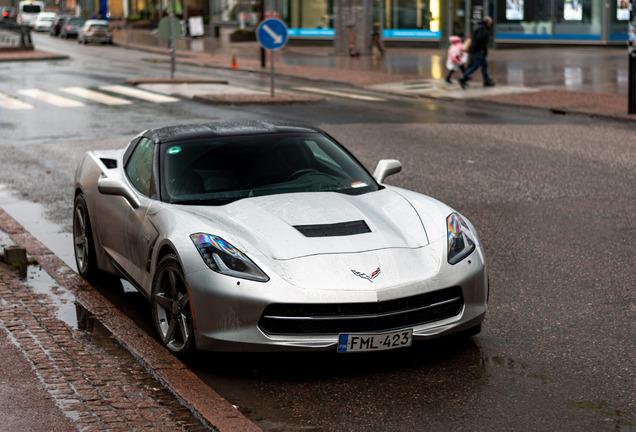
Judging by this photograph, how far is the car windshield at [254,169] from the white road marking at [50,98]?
16360 mm

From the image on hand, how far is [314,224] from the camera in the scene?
5.93 m

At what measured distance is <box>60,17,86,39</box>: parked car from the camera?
219 feet

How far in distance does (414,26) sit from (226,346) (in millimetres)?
43153

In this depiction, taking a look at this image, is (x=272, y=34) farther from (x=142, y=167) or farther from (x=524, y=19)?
(x=524, y=19)

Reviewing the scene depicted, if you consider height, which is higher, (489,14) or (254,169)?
(489,14)

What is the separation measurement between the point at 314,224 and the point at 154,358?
48.5 inches

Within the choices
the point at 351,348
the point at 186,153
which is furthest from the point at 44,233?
the point at 351,348

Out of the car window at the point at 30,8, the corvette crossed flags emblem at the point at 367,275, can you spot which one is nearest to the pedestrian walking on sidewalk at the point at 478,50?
the corvette crossed flags emblem at the point at 367,275

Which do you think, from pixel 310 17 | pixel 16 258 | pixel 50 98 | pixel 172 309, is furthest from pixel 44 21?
pixel 172 309

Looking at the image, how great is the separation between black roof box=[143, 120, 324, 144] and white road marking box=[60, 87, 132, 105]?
1640 cm

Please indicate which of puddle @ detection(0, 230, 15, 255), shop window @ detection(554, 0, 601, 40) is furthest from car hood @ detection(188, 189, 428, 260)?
shop window @ detection(554, 0, 601, 40)

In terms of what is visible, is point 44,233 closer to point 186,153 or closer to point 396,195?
point 186,153

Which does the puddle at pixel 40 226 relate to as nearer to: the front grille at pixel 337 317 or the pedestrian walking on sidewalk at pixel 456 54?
the front grille at pixel 337 317

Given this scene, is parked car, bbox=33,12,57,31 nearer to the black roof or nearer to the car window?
the car window
